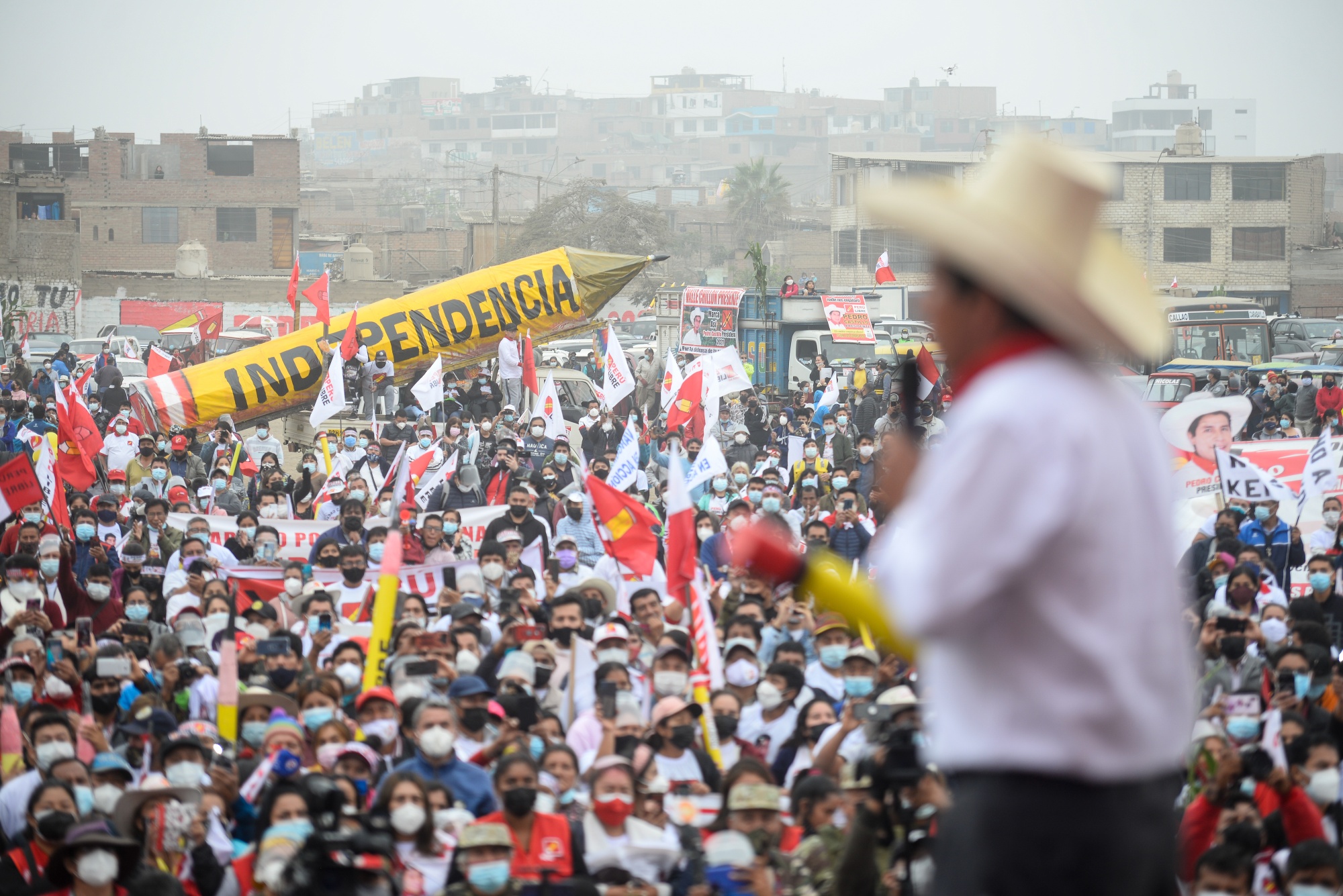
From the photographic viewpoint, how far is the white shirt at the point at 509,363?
26.3 meters

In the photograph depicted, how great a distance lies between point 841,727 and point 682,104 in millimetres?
178264

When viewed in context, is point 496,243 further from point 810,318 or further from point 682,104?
point 682,104

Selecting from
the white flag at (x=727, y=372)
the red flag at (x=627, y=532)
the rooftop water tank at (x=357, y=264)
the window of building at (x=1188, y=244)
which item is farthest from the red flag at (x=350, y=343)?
the window of building at (x=1188, y=244)

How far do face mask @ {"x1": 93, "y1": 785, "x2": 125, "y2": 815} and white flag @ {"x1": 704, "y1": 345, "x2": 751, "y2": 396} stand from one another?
44.3 ft

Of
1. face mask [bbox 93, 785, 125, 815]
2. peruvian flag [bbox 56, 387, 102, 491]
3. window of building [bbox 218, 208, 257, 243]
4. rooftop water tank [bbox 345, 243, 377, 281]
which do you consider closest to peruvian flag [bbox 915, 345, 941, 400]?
peruvian flag [bbox 56, 387, 102, 491]

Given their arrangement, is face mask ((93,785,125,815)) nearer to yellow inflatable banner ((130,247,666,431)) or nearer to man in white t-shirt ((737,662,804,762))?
man in white t-shirt ((737,662,804,762))

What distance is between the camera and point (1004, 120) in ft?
511

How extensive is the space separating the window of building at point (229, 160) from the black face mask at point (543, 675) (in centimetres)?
5853

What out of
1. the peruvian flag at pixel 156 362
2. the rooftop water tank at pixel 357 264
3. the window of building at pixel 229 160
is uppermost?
the window of building at pixel 229 160

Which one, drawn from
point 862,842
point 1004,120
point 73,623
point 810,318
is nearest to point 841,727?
point 862,842

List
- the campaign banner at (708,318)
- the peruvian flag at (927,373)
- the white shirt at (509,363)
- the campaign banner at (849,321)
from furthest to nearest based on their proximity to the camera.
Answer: the campaign banner at (708,318)
the campaign banner at (849,321)
the white shirt at (509,363)
the peruvian flag at (927,373)

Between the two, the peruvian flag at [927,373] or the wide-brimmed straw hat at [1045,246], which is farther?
the peruvian flag at [927,373]

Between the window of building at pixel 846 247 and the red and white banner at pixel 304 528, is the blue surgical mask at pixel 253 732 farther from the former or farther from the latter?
the window of building at pixel 846 247

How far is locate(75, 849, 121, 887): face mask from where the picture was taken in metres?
5.50
